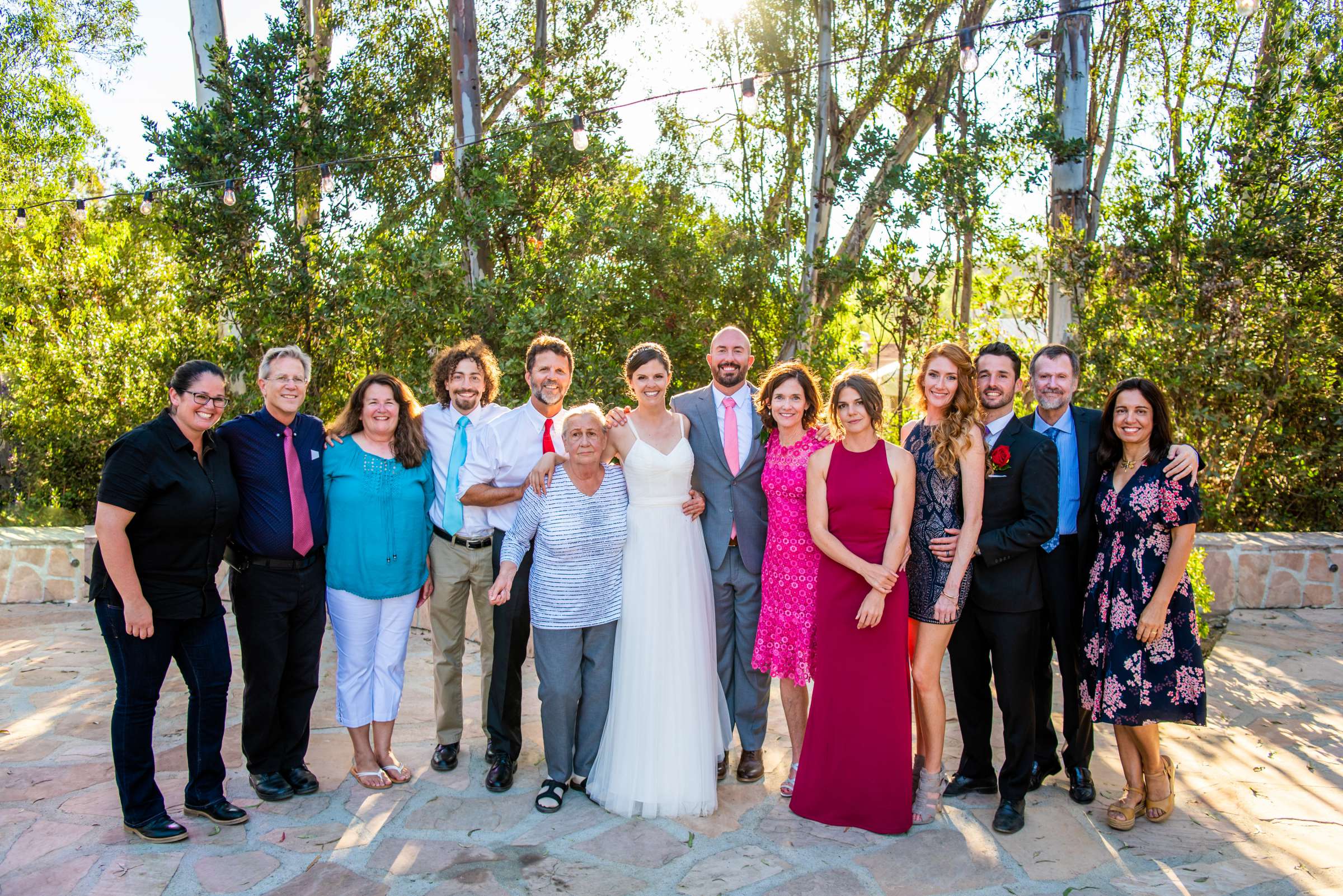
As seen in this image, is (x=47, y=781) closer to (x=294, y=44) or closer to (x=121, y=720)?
(x=121, y=720)

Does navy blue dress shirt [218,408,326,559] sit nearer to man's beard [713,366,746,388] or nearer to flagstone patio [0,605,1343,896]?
flagstone patio [0,605,1343,896]

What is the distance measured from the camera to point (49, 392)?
31.9ft

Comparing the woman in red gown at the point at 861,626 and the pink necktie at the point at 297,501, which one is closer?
the woman in red gown at the point at 861,626

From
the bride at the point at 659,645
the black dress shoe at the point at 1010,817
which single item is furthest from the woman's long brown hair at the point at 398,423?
the black dress shoe at the point at 1010,817

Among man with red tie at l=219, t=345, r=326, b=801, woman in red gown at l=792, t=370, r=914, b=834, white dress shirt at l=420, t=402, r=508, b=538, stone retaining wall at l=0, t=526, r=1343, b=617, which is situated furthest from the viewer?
stone retaining wall at l=0, t=526, r=1343, b=617

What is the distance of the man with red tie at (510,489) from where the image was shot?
4.20 meters

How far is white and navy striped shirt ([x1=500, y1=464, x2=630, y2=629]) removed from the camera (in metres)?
3.91

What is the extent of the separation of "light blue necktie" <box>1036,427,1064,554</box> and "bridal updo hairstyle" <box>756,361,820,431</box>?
983mm

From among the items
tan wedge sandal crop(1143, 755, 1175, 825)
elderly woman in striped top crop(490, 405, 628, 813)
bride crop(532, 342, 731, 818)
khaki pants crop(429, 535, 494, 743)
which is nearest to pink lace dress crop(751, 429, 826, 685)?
bride crop(532, 342, 731, 818)

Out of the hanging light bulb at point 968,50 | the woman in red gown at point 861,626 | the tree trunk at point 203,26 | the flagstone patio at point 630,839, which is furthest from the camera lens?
the tree trunk at point 203,26

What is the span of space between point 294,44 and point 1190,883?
792cm

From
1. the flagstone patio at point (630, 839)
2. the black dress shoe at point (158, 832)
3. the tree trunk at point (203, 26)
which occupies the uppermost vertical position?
the tree trunk at point (203, 26)

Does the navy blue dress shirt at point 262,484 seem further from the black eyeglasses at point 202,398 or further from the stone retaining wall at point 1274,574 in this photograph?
the stone retaining wall at point 1274,574

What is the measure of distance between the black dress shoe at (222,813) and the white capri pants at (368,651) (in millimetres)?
514
